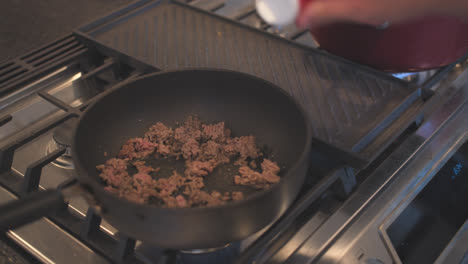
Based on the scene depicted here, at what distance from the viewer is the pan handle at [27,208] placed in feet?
1.12

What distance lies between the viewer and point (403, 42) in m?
0.66

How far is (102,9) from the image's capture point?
999 millimetres

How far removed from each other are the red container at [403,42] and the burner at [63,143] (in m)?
0.48

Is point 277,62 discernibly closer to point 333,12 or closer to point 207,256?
point 333,12

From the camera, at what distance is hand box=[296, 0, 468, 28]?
61cm

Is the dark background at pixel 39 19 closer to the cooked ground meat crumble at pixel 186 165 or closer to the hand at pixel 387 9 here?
the cooked ground meat crumble at pixel 186 165

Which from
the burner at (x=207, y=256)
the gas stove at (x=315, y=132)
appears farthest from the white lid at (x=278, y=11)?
the burner at (x=207, y=256)

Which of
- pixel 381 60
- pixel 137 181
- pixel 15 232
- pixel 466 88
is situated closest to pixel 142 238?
pixel 137 181

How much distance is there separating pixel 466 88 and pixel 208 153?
0.55m

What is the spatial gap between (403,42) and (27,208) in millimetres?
601

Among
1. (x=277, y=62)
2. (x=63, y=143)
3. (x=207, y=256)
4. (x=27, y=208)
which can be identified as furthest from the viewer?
(x=277, y=62)

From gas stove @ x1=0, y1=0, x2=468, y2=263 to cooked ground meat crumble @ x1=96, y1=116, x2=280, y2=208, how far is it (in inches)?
2.3

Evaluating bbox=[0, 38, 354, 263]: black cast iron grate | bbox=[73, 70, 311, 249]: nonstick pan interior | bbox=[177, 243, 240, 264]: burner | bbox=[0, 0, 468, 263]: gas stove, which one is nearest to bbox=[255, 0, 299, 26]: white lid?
bbox=[0, 0, 468, 263]: gas stove

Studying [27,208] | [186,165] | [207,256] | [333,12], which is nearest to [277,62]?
[333,12]
